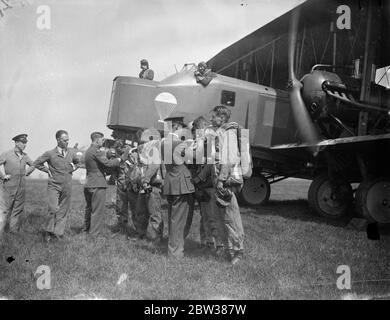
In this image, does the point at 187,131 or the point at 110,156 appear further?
the point at 110,156

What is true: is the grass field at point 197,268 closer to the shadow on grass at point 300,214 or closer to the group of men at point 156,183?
the group of men at point 156,183

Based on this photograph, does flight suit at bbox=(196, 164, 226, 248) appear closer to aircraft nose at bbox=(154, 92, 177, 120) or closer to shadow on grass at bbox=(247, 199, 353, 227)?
shadow on grass at bbox=(247, 199, 353, 227)

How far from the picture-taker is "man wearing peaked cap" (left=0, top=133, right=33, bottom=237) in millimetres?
7645

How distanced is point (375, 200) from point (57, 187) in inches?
256

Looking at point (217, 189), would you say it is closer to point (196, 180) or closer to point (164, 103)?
point (196, 180)

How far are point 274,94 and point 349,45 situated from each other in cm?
295

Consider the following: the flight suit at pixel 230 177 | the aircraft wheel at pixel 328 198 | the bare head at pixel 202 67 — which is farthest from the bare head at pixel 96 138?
the aircraft wheel at pixel 328 198

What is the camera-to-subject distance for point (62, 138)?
7.13m

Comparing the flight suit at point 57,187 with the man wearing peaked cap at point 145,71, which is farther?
the man wearing peaked cap at point 145,71

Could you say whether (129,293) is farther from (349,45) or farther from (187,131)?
(349,45)

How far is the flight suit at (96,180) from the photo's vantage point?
7.09 meters

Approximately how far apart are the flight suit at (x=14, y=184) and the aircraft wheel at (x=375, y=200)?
278 inches

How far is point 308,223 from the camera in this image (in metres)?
8.58
